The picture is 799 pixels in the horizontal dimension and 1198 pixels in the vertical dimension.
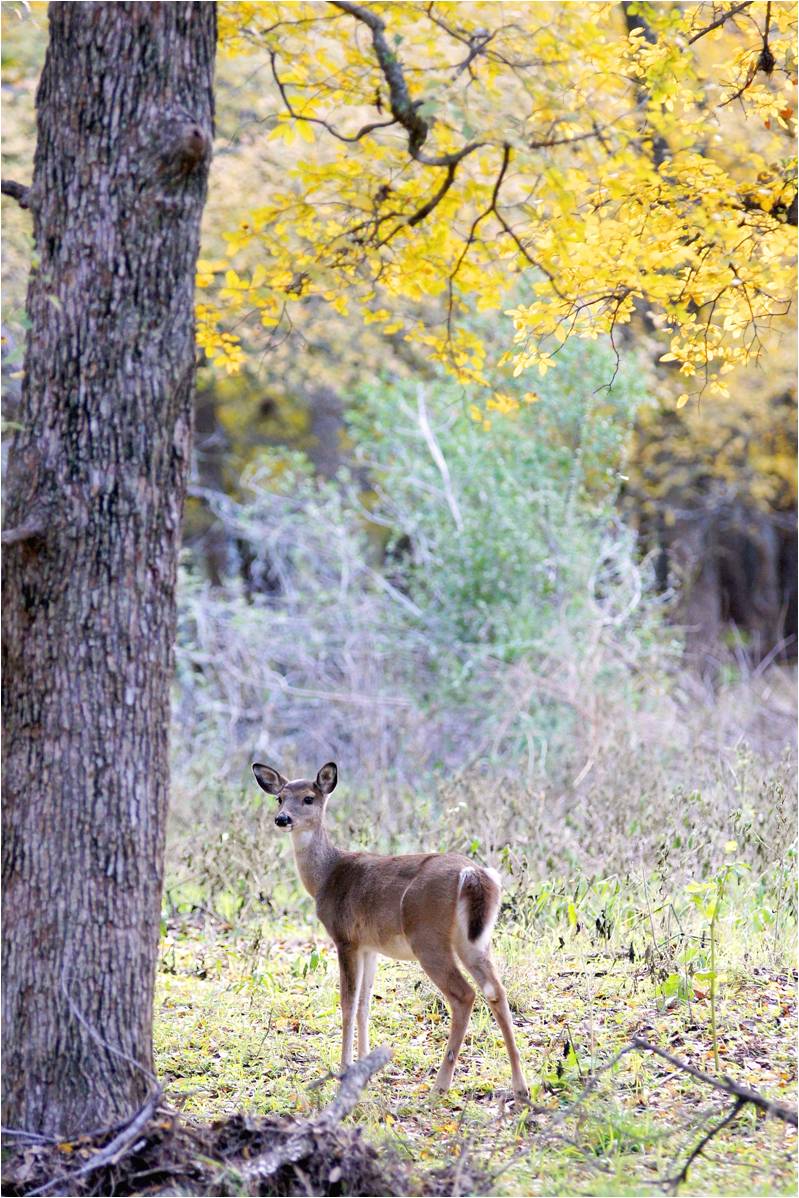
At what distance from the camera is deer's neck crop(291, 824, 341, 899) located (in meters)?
6.20

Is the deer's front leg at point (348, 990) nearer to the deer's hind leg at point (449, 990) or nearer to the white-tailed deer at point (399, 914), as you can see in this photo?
the white-tailed deer at point (399, 914)

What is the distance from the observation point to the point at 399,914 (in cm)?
550

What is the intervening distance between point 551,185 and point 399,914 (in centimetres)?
331

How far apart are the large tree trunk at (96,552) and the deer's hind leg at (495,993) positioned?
4.44 ft

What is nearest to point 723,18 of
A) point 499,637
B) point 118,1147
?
point 118,1147

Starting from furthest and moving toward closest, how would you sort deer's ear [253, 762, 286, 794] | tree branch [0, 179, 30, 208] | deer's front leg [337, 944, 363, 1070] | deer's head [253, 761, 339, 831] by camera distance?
deer's ear [253, 762, 286, 794], deer's head [253, 761, 339, 831], deer's front leg [337, 944, 363, 1070], tree branch [0, 179, 30, 208]

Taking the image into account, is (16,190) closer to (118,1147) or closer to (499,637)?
(118,1147)

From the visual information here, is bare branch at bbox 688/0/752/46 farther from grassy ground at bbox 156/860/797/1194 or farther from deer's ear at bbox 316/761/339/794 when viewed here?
grassy ground at bbox 156/860/797/1194

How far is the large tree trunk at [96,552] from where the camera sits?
4.39 metres

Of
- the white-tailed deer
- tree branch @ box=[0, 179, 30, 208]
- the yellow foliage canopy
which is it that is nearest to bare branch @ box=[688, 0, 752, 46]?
the yellow foliage canopy

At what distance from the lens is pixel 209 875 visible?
26.7ft

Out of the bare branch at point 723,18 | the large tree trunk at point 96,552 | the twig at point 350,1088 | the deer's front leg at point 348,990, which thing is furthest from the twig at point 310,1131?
the bare branch at point 723,18

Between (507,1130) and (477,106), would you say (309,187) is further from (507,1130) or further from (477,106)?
(507,1130)

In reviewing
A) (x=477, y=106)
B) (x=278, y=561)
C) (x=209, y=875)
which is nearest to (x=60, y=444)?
(x=477, y=106)
